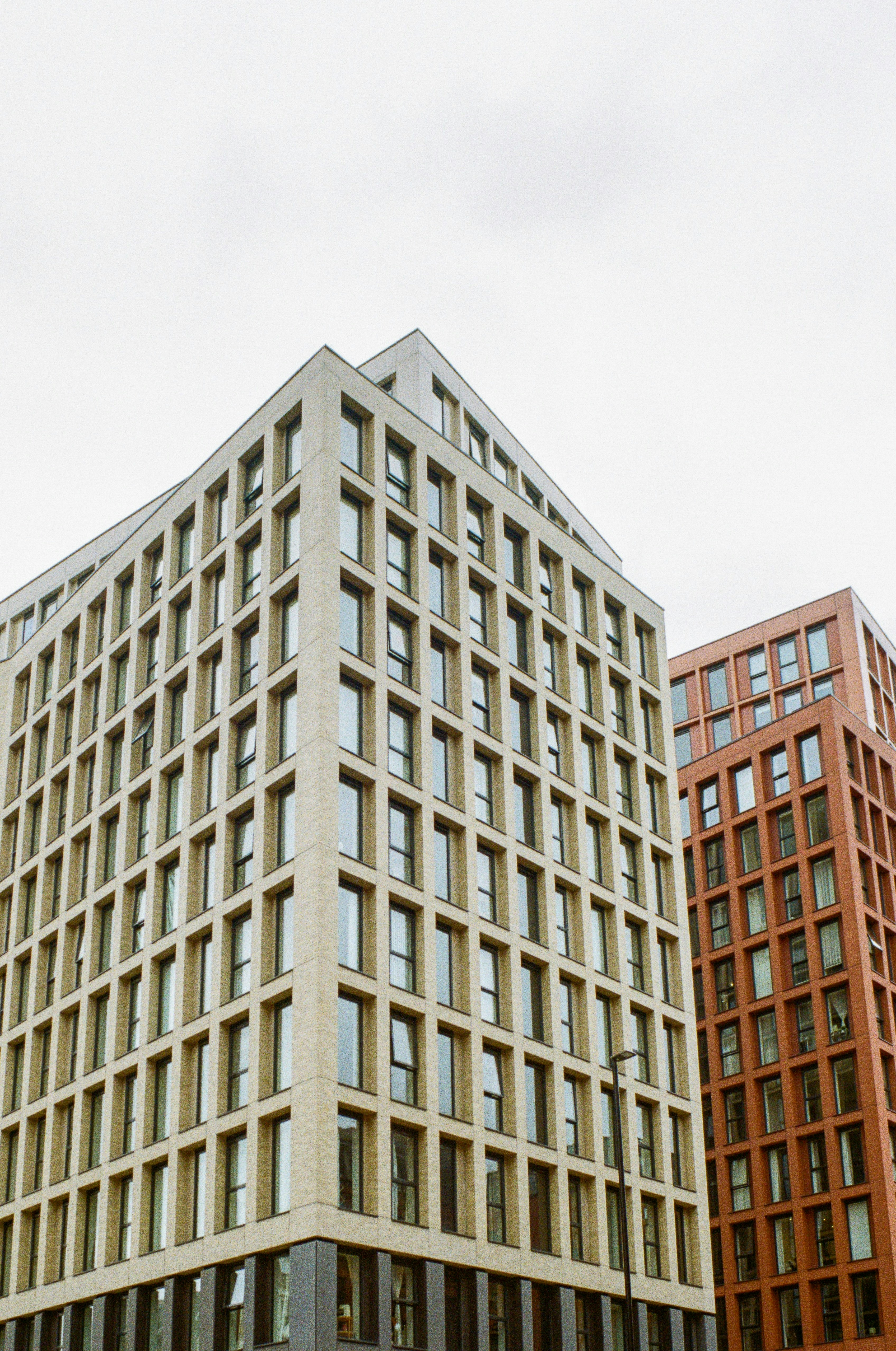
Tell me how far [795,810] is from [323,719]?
32439 mm

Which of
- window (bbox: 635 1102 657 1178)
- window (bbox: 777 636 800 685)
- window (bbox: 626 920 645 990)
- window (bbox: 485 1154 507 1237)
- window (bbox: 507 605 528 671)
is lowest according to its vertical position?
window (bbox: 485 1154 507 1237)

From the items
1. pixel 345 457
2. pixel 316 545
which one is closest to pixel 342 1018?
pixel 316 545

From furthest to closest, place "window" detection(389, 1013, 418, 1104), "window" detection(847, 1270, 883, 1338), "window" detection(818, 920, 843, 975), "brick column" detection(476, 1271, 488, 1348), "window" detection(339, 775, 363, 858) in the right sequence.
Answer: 1. "window" detection(818, 920, 843, 975)
2. "window" detection(847, 1270, 883, 1338)
3. "window" detection(339, 775, 363, 858)
4. "window" detection(389, 1013, 418, 1104)
5. "brick column" detection(476, 1271, 488, 1348)

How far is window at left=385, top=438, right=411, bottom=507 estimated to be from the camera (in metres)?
45.1

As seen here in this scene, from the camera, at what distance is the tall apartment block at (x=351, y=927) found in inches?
1425

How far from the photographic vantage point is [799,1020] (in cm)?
6188

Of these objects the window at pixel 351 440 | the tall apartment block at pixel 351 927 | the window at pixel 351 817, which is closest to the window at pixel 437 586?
the tall apartment block at pixel 351 927

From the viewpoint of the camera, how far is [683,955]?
50.1 metres

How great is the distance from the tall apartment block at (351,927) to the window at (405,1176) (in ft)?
0.30

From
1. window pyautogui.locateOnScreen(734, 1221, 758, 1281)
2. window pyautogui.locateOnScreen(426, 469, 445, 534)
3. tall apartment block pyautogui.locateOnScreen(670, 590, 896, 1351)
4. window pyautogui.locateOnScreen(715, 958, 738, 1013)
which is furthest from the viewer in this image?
window pyautogui.locateOnScreen(715, 958, 738, 1013)

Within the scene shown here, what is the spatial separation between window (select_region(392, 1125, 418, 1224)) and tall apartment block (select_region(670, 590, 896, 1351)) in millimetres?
26147

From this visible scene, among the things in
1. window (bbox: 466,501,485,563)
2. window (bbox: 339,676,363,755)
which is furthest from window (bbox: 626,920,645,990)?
window (bbox: 339,676,363,755)

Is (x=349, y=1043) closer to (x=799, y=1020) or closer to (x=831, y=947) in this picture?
(x=799, y=1020)

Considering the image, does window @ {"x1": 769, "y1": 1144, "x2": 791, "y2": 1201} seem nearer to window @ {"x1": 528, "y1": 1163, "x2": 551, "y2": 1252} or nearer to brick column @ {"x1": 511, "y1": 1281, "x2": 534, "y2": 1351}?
window @ {"x1": 528, "y1": 1163, "x2": 551, "y2": 1252}
